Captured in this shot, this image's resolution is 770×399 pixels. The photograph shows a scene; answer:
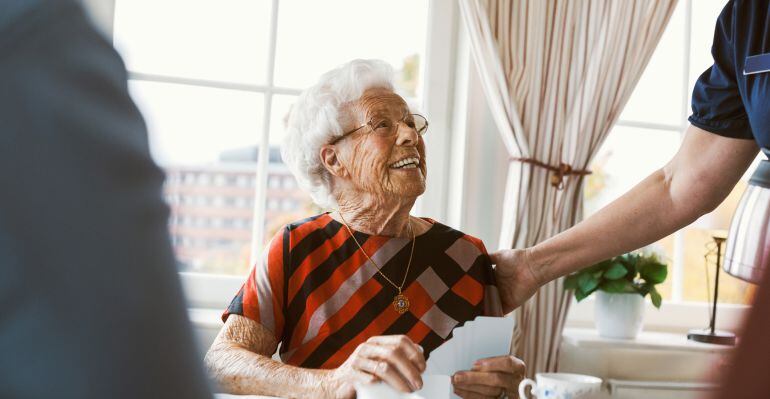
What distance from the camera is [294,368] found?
1393 mm

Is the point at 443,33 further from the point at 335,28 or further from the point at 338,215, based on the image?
the point at 338,215

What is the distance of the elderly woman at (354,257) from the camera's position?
158 centimetres

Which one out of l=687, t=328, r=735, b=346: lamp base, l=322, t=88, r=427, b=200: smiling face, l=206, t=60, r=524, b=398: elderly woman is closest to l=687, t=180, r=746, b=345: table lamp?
l=687, t=328, r=735, b=346: lamp base

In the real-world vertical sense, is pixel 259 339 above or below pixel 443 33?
below

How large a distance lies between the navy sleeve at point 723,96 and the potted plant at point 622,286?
3.32 ft

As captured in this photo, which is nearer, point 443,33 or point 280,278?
point 280,278

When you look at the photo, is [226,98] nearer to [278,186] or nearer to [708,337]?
[278,186]

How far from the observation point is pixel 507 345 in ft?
4.75

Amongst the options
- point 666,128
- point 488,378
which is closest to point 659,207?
point 488,378

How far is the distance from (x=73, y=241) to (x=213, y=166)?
7.60ft

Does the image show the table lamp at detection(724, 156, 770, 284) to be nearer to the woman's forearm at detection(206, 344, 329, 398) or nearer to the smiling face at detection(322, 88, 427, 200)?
the smiling face at detection(322, 88, 427, 200)

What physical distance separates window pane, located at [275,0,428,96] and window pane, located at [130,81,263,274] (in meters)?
0.21

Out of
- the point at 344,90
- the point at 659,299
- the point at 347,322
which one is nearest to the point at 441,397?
the point at 347,322

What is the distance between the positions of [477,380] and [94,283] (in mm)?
1140
